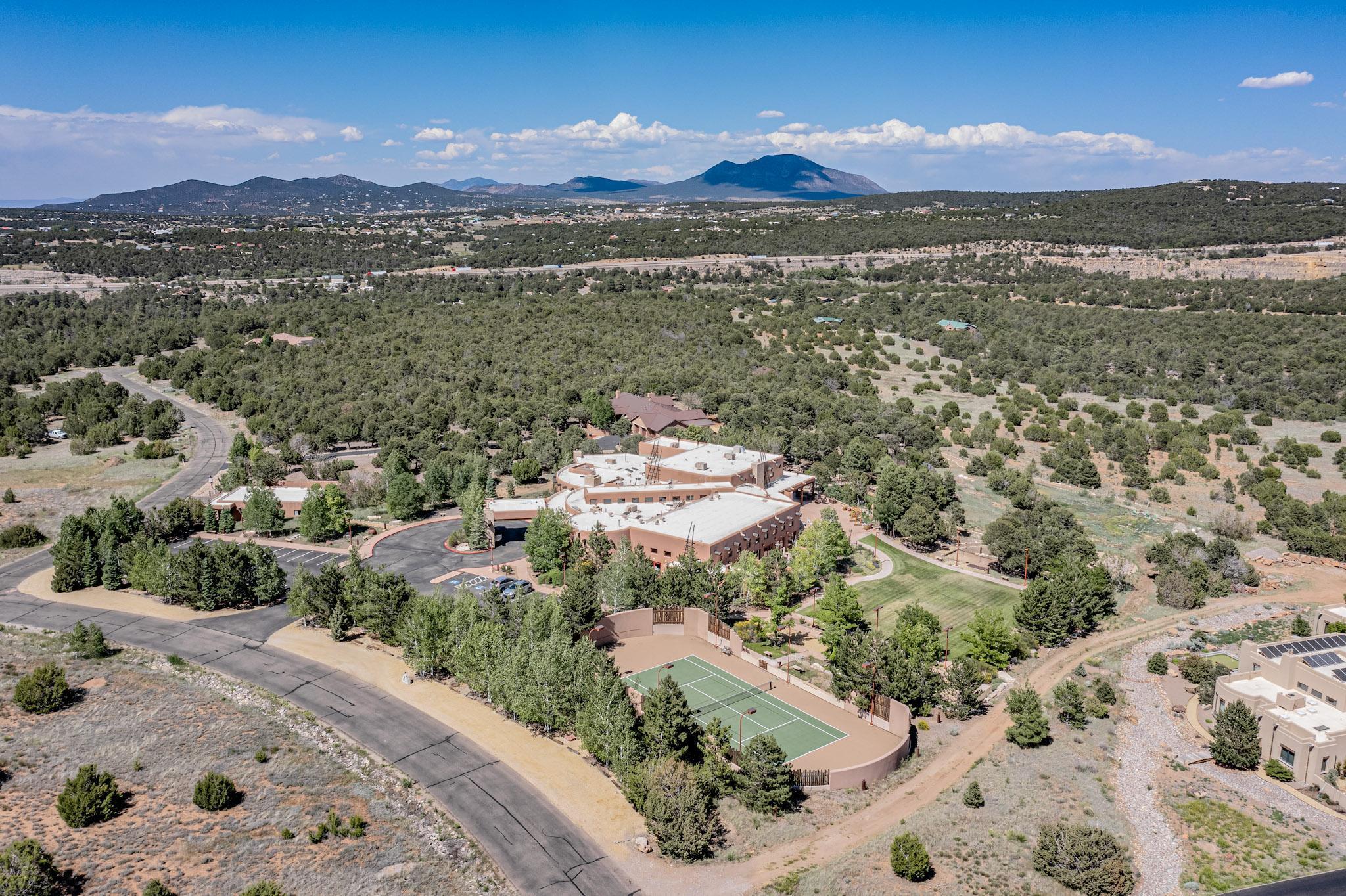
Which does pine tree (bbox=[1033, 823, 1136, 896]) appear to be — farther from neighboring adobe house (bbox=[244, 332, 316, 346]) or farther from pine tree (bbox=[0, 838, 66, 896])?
neighboring adobe house (bbox=[244, 332, 316, 346])

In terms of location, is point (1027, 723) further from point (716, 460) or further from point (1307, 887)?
point (716, 460)

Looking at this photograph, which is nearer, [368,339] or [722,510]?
[722,510]

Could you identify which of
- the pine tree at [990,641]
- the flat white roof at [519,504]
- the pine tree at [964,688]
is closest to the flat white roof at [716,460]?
the flat white roof at [519,504]

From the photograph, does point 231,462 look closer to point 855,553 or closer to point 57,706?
point 57,706

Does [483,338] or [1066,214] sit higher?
[1066,214]

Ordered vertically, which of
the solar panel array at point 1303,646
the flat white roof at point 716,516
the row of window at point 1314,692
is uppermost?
the flat white roof at point 716,516

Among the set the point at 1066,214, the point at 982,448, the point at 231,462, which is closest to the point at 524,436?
the point at 231,462

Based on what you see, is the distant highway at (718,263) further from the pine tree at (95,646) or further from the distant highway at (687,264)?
the pine tree at (95,646)
